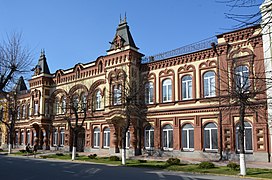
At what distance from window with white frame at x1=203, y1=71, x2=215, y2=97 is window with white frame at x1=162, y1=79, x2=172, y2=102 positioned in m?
3.78

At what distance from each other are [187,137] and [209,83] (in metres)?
5.29

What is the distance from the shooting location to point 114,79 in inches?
1212

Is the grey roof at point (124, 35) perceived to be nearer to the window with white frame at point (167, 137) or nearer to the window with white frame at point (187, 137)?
the window with white frame at point (167, 137)

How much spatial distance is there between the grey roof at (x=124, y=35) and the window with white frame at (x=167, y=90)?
543 cm

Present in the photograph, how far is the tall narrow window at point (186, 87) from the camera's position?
2652 cm

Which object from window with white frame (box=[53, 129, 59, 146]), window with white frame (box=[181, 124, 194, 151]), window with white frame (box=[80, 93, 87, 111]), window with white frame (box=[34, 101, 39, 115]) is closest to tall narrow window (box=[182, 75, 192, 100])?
window with white frame (box=[181, 124, 194, 151])

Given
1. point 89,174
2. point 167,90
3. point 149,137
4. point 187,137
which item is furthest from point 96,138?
point 89,174

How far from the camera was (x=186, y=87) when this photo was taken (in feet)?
87.8

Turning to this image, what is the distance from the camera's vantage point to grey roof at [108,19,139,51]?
30297 millimetres

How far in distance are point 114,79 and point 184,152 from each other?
1093 centimetres

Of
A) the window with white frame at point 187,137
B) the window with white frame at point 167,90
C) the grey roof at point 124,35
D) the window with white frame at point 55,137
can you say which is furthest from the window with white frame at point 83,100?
the window with white frame at point 187,137

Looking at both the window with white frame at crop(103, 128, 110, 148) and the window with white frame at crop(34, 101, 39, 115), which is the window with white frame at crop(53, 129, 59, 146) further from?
the window with white frame at crop(103, 128, 110, 148)

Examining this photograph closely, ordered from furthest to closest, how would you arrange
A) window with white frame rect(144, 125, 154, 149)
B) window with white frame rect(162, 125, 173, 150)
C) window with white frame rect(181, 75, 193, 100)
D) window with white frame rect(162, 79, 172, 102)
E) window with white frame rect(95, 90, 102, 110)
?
window with white frame rect(95, 90, 102, 110) < window with white frame rect(144, 125, 154, 149) < window with white frame rect(162, 79, 172, 102) < window with white frame rect(162, 125, 173, 150) < window with white frame rect(181, 75, 193, 100)

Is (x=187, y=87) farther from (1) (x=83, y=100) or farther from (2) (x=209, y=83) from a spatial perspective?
(1) (x=83, y=100)
